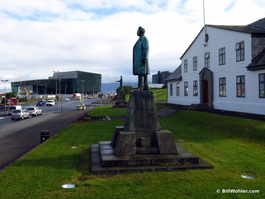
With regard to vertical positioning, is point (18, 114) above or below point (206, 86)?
below

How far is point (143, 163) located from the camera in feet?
28.0

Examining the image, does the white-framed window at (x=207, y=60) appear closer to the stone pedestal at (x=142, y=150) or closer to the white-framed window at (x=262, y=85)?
the white-framed window at (x=262, y=85)

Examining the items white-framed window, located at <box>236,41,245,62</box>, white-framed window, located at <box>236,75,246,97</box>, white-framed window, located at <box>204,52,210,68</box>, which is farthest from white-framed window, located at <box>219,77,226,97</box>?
white-framed window, located at <box>204,52,210,68</box>

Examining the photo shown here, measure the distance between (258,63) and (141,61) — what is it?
45.8 ft

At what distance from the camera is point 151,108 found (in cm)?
988

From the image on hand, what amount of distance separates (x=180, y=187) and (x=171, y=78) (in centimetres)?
3338

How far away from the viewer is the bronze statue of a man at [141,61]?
33.8 feet

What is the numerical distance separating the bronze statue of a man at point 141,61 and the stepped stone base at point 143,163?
3070 millimetres

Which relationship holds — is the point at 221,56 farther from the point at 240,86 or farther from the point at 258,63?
the point at 258,63

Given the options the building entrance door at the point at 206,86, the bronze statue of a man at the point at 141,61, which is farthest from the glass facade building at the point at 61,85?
the bronze statue of a man at the point at 141,61

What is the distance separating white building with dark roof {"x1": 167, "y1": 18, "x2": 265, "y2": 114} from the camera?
2098 centimetres

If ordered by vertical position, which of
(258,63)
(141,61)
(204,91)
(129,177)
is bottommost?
(129,177)

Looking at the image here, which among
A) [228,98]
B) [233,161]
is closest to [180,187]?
[233,161]

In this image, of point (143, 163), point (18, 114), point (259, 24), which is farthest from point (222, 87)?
point (18, 114)
